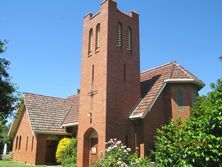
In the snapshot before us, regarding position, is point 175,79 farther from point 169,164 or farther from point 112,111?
point 169,164

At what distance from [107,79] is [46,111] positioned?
45.7 ft

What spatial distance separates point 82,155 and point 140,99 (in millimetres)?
6532

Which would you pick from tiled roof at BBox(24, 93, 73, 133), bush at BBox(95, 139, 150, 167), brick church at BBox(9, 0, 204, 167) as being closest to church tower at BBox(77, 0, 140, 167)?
brick church at BBox(9, 0, 204, 167)

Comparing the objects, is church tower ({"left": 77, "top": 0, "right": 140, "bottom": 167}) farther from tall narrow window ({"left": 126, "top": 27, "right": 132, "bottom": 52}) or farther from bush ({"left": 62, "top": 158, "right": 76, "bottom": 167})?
bush ({"left": 62, "top": 158, "right": 76, "bottom": 167})

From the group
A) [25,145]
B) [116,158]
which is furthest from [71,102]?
[116,158]

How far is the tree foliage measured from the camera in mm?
8102

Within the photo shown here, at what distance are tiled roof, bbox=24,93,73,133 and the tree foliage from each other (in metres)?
22.9

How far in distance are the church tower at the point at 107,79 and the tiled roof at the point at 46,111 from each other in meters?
8.02

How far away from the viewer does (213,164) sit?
823 cm

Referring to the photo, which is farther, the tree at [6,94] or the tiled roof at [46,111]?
the tiled roof at [46,111]

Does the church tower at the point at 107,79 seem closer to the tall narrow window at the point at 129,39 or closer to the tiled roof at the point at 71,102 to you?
the tall narrow window at the point at 129,39

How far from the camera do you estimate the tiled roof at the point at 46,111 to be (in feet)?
102

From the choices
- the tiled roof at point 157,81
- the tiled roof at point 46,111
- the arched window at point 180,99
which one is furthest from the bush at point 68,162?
the arched window at point 180,99

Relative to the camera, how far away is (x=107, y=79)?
72.5 feet
